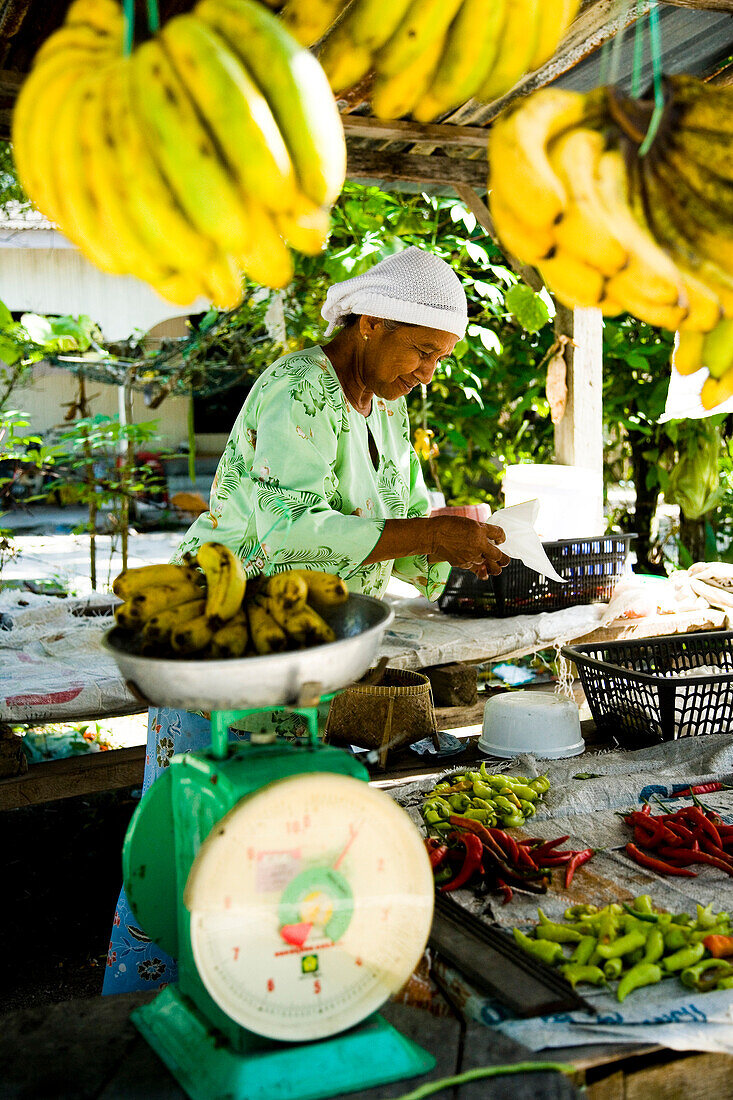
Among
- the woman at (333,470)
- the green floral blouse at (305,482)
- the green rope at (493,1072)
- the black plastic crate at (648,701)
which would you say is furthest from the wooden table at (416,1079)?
the black plastic crate at (648,701)

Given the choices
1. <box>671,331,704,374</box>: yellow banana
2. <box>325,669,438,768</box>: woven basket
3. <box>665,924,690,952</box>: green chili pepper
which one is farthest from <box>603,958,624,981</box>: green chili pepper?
<box>325,669,438,768</box>: woven basket

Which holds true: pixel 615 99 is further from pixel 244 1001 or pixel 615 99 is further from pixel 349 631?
pixel 244 1001

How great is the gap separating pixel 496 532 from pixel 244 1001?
1351 mm

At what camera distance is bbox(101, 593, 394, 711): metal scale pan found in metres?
1.10

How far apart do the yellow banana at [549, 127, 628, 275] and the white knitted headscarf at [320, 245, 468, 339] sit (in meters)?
0.89

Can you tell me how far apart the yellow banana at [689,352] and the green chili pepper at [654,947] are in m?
0.88

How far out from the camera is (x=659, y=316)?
121 centimetres

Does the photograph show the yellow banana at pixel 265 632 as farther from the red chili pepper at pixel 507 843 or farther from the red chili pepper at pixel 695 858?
the red chili pepper at pixel 695 858

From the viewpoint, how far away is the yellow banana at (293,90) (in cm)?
102

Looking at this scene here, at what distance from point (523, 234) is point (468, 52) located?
25cm

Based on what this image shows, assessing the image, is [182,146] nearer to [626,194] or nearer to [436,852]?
[626,194]

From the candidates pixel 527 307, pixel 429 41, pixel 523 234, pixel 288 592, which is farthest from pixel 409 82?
pixel 527 307

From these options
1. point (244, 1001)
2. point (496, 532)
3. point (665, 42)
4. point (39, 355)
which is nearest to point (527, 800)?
point (496, 532)

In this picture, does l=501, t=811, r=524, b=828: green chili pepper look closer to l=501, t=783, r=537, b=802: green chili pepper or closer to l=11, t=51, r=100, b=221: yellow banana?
l=501, t=783, r=537, b=802: green chili pepper
